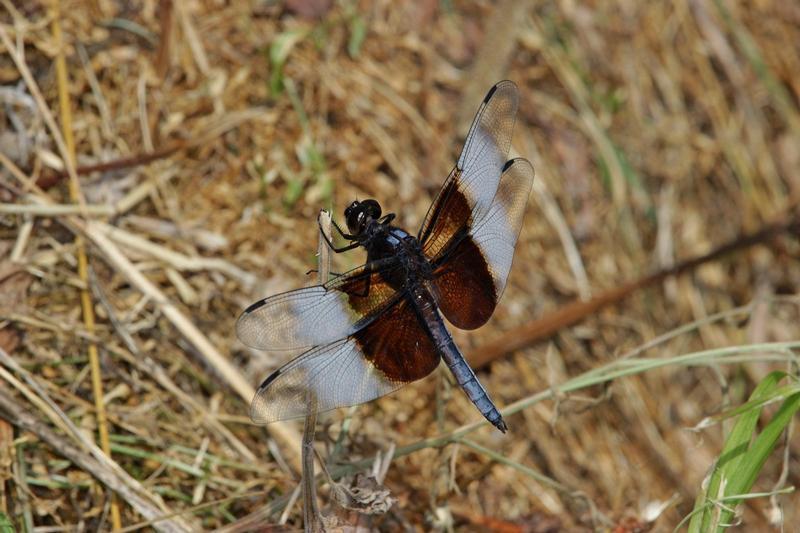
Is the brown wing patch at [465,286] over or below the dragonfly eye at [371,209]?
below

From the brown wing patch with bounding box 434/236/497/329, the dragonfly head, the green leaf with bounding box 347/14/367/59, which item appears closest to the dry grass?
the green leaf with bounding box 347/14/367/59

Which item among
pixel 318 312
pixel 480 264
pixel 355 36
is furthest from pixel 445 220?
pixel 355 36

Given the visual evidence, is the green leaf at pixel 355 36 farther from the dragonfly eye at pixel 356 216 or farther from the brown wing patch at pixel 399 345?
the brown wing patch at pixel 399 345

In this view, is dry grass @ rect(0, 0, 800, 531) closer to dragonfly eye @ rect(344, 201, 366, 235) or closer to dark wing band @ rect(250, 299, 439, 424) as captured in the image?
dark wing band @ rect(250, 299, 439, 424)

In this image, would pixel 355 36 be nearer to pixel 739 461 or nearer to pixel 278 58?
pixel 278 58

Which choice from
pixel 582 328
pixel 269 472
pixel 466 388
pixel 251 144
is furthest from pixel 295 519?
pixel 582 328

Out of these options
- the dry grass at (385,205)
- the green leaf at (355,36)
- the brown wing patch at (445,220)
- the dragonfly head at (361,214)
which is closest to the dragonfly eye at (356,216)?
the dragonfly head at (361,214)

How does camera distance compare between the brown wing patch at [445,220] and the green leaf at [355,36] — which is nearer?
the brown wing patch at [445,220]
